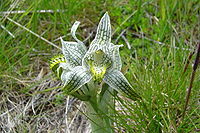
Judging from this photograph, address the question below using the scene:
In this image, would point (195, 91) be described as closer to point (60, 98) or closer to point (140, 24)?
point (60, 98)

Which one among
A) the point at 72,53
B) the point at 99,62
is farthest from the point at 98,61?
the point at 72,53

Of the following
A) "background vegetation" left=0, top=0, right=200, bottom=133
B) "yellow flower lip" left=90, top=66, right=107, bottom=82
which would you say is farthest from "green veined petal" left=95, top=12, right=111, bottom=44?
"background vegetation" left=0, top=0, right=200, bottom=133

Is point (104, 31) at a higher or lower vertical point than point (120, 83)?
higher

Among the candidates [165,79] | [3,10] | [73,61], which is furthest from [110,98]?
[3,10]

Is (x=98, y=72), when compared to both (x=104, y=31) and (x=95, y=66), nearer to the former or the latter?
(x=95, y=66)

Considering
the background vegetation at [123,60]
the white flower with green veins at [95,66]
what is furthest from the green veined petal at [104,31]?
the background vegetation at [123,60]

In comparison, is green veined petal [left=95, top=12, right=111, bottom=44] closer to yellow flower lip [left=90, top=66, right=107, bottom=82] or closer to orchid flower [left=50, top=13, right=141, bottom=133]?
orchid flower [left=50, top=13, right=141, bottom=133]

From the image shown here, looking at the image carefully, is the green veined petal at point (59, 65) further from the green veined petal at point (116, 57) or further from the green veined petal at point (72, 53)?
the green veined petal at point (116, 57)
